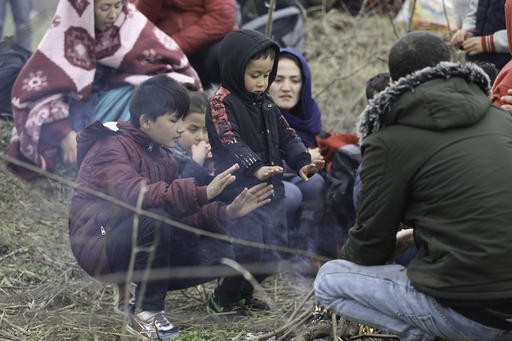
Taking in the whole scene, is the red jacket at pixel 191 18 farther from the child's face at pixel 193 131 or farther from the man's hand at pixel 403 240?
the man's hand at pixel 403 240

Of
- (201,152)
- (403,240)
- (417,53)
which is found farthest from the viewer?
(201,152)

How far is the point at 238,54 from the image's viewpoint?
14.5ft

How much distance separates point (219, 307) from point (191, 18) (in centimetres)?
269

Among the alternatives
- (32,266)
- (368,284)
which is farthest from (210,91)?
(368,284)

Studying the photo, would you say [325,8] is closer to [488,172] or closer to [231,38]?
[231,38]

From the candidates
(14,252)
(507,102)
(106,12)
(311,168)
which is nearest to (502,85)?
(507,102)

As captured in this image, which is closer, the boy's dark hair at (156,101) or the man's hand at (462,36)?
the boy's dark hair at (156,101)

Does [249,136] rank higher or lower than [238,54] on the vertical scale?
lower

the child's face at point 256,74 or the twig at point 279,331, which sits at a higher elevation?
the child's face at point 256,74

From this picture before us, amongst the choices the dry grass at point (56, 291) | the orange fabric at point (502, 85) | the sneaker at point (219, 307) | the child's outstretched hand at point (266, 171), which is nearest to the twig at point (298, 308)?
the dry grass at point (56, 291)

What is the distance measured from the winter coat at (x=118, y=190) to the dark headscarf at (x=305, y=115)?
1411 mm

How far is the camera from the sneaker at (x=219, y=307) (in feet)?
15.1

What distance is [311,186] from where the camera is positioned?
5.54 metres

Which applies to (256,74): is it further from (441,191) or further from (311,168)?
(441,191)
